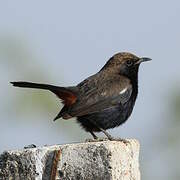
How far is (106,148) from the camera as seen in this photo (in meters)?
3.95

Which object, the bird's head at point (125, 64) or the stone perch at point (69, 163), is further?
the bird's head at point (125, 64)

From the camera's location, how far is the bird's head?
8500 millimetres

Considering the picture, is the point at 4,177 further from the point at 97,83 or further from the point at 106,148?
the point at 97,83

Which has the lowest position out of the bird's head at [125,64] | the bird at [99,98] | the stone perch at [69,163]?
the bird at [99,98]

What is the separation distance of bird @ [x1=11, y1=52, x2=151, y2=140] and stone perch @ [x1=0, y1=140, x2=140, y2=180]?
2.95 m

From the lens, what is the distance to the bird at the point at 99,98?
7.34 m

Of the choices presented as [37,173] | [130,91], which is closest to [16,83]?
[130,91]

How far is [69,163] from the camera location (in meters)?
3.93

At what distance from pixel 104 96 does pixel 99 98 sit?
3.6 inches

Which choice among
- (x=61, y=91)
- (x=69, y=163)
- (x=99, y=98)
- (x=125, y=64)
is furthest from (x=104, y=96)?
(x=69, y=163)

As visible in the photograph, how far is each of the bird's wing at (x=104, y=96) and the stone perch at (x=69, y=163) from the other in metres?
3.18

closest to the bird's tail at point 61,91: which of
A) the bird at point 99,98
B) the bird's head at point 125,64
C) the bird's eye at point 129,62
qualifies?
the bird at point 99,98

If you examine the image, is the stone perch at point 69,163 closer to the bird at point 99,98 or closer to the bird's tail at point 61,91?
the bird at point 99,98

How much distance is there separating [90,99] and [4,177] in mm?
3640
